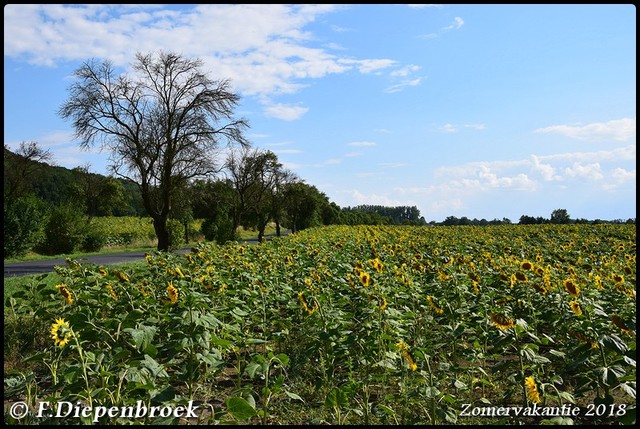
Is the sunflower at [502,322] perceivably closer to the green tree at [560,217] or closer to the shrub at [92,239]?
the shrub at [92,239]

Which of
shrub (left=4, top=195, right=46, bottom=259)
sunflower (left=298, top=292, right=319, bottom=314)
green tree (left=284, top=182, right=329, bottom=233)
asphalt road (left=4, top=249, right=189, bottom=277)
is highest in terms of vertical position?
green tree (left=284, top=182, right=329, bottom=233)

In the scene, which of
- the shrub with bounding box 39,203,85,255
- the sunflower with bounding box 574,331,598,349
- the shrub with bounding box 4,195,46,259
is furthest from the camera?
the shrub with bounding box 39,203,85,255

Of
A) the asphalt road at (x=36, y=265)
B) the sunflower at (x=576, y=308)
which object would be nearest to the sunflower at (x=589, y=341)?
the sunflower at (x=576, y=308)

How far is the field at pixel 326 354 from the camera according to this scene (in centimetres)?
298

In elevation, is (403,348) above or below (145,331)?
below

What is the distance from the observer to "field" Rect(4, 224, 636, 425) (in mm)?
2979

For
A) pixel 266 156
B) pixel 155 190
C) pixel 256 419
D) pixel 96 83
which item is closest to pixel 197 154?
pixel 155 190

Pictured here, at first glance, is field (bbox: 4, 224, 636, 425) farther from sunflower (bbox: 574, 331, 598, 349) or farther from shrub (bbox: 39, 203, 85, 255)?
shrub (bbox: 39, 203, 85, 255)

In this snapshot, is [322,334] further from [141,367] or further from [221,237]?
[221,237]

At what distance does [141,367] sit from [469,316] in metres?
3.37

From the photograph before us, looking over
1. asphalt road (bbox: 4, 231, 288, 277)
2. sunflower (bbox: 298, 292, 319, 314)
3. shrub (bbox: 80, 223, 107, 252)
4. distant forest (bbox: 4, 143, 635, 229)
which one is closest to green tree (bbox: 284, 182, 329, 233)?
distant forest (bbox: 4, 143, 635, 229)

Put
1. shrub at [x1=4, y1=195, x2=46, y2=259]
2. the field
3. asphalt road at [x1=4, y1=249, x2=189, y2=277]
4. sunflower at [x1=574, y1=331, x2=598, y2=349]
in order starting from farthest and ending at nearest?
shrub at [x1=4, y1=195, x2=46, y2=259] < asphalt road at [x1=4, y1=249, x2=189, y2=277] < sunflower at [x1=574, y1=331, x2=598, y2=349] < the field

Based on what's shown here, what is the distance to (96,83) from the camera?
63.9ft

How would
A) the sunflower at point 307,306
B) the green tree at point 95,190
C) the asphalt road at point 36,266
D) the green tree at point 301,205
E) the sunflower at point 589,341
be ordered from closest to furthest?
the sunflower at point 589,341 → the sunflower at point 307,306 → the asphalt road at point 36,266 → the green tree at point 301,205 → the green tree at point 95,190
